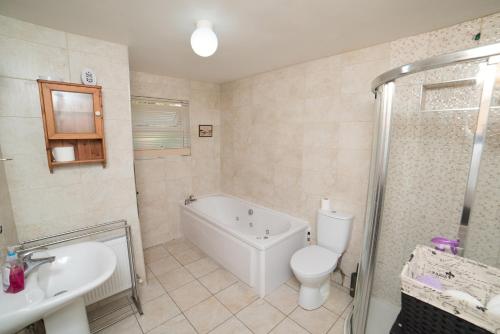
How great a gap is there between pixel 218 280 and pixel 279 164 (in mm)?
1466

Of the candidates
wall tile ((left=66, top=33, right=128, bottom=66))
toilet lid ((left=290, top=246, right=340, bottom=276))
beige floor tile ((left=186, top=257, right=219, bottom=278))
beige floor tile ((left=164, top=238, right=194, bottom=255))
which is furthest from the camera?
beige floor tile ((left=164, top=238, right=194, bottom=255))

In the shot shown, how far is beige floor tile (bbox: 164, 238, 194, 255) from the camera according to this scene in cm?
288

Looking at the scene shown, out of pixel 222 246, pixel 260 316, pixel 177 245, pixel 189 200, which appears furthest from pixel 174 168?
pixel 260 316

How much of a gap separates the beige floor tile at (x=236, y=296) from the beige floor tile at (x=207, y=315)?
0.06m

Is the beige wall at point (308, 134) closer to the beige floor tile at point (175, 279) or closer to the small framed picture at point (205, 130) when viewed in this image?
the small framed picture at point (205, 130)

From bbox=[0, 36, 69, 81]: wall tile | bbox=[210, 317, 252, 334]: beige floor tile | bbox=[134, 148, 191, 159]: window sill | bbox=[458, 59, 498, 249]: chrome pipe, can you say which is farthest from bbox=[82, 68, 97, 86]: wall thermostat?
bbox=[458, 59, 498, 249]: chrome pipe

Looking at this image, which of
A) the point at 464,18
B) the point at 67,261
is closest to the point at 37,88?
the point at 67,261

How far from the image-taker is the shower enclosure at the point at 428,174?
118 cm

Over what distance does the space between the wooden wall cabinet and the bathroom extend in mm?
12

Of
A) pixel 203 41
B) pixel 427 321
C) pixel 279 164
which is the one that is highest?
pixel 203 41

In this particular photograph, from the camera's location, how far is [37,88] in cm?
155

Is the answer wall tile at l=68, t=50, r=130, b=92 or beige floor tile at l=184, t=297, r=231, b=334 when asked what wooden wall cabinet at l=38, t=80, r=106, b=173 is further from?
beige floor tile at l=184, t=297, r=231, b=334

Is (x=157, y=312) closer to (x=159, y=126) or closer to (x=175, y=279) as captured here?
(x=175, y=279)

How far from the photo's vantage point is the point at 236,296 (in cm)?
206
